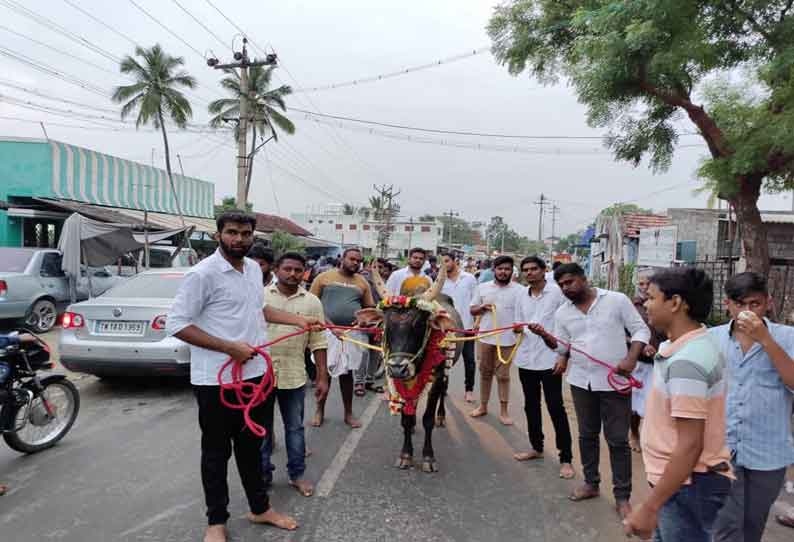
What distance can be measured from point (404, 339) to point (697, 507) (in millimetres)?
2305

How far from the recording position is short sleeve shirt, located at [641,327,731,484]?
1.93m

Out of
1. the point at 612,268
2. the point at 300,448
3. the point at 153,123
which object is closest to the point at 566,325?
the point at 300,448

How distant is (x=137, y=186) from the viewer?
21.7 m

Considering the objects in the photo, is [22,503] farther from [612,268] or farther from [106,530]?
[612,268]

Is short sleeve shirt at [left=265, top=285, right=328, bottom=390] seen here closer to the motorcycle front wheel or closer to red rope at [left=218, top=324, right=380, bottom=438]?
red rope at [left=218, top=324, right=380, bottom=438]

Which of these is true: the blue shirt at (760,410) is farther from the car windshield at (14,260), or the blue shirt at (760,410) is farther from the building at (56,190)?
the building at (56,190)

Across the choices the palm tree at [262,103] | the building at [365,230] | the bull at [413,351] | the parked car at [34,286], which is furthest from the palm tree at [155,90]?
the building at [365,230]

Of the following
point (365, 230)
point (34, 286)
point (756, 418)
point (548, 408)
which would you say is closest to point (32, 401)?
point (548, 408)

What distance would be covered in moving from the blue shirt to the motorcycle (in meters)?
5.15

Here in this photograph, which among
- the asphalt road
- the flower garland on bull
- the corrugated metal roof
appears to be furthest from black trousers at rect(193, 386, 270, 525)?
the corrugated metal roof

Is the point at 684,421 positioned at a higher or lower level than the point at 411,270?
lower

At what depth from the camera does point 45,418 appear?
4.55 metres

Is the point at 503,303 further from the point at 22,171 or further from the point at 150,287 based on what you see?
the point at 22,171

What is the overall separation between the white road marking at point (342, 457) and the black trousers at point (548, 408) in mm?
1723
